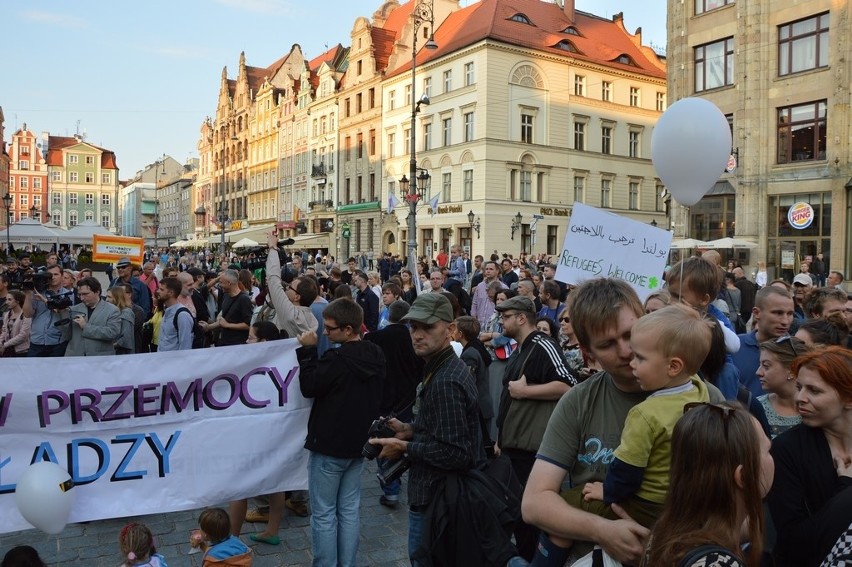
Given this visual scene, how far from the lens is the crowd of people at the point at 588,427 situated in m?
2.00

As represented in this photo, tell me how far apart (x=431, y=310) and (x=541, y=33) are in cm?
4519

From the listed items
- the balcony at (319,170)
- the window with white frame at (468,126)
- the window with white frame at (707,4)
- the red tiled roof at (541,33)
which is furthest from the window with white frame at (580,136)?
the balcony at (319,170)

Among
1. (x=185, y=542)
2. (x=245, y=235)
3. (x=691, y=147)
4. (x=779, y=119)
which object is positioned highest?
(x=779, y=119)

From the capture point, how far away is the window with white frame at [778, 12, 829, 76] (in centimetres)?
2558

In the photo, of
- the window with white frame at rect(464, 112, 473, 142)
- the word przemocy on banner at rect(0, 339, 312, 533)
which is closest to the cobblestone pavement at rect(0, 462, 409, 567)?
the word przemocy on banner at rect(0, 339, 312, 533)

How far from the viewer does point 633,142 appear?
50.2m

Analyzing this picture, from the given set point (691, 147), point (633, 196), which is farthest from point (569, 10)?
point (691, 147)

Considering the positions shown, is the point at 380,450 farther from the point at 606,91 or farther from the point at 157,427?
the point at 606,91

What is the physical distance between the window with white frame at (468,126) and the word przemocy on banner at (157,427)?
3947 cm

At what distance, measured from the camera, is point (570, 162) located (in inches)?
1813

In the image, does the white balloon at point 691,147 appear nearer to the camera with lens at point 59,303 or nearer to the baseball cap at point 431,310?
the baseball cap at point 431,310

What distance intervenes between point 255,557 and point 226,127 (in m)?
88.6

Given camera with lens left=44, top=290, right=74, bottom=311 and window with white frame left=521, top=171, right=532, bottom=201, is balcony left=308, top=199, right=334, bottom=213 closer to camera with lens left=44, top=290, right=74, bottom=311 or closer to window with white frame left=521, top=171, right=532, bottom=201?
window with white frame left=521, top=171, right=532, bottom=201

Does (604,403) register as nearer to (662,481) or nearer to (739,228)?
(662,481)
